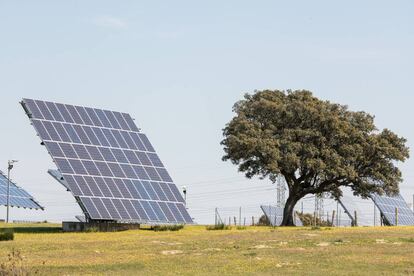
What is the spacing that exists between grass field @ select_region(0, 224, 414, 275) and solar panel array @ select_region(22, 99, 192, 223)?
742cm

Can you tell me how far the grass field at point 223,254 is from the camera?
98.2 ft

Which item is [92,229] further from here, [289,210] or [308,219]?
[308,219]

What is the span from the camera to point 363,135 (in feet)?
243

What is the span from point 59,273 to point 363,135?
1903 inches

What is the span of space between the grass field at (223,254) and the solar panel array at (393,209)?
128 feet

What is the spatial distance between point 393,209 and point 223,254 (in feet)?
185

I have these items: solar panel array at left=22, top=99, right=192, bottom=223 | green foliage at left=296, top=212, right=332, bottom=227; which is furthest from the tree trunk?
green foliage at left=296, top=212, right=332, bottom=227

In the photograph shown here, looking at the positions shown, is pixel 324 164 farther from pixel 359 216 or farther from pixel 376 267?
pixel 376 267

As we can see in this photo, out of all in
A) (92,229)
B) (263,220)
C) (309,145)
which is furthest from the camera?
(263,220)

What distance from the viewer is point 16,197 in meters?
86.2

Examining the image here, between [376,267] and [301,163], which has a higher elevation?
[301,163]

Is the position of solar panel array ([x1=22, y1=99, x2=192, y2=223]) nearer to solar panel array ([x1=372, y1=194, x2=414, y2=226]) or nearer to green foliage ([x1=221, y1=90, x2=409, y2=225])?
green foliage ([x1=221, y1=90, x2=409, y2=225])

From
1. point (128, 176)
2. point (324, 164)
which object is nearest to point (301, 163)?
point (324, 164)

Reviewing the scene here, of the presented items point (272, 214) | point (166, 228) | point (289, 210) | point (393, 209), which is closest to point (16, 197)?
point (272, 214)
